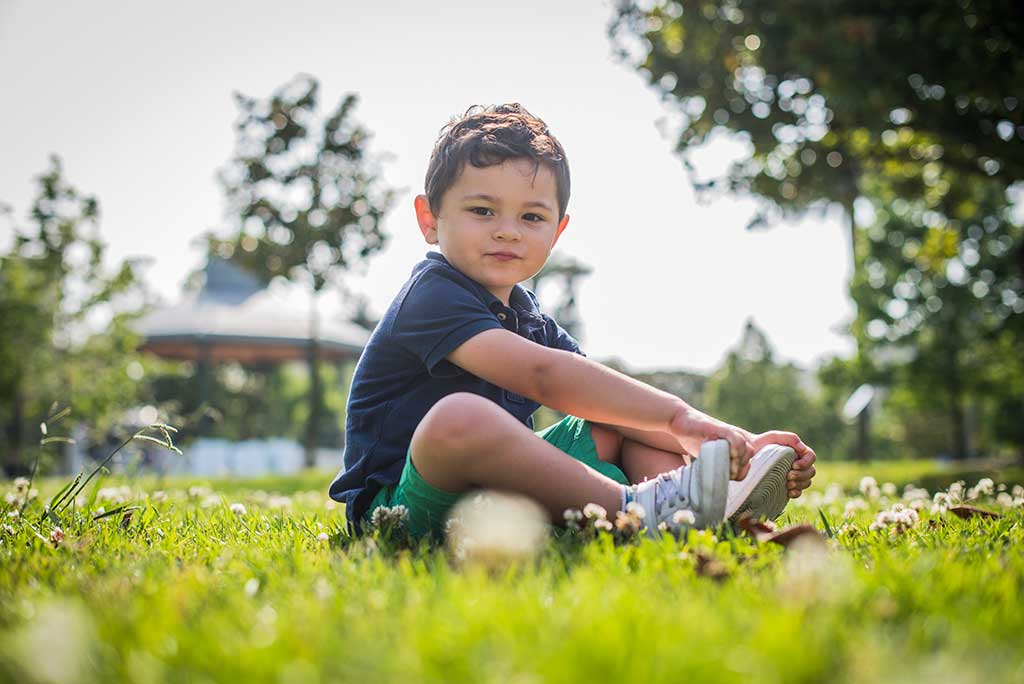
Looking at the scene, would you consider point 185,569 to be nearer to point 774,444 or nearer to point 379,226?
point 774,444

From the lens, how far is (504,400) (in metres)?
2.88

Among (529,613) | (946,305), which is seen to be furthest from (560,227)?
(946,305)

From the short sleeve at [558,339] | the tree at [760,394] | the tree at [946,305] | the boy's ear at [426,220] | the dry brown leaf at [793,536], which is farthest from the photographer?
the tree at [760,394]

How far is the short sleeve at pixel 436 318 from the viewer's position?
8.43 ft

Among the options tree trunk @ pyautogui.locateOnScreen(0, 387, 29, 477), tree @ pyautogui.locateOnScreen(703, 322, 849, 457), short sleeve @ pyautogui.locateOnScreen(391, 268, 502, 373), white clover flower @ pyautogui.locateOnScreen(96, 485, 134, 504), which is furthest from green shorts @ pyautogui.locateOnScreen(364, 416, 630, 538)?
tree @ pyautogui.locateOnScreen(703, 322, 849, 457)

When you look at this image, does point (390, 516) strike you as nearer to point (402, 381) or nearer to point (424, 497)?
point (424, 497)

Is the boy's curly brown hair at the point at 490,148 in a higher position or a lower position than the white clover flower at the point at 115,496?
higher

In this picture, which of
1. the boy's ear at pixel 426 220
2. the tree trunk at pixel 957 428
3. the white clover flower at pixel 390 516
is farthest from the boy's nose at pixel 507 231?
the tree trunk at pixel 957 428

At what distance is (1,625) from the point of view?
5.09 feet

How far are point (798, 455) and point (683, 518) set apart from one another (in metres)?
0.56

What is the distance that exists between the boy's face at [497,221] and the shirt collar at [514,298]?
3 centimetres

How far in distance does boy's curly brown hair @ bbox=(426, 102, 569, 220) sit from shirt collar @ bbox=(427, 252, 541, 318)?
22 centimetres

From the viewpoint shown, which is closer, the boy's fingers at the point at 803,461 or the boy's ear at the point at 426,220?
the boy's fingers at the point at 803,461

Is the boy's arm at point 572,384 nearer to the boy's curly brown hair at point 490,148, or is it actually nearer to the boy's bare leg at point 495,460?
the boy's bare leg at point 495,460
